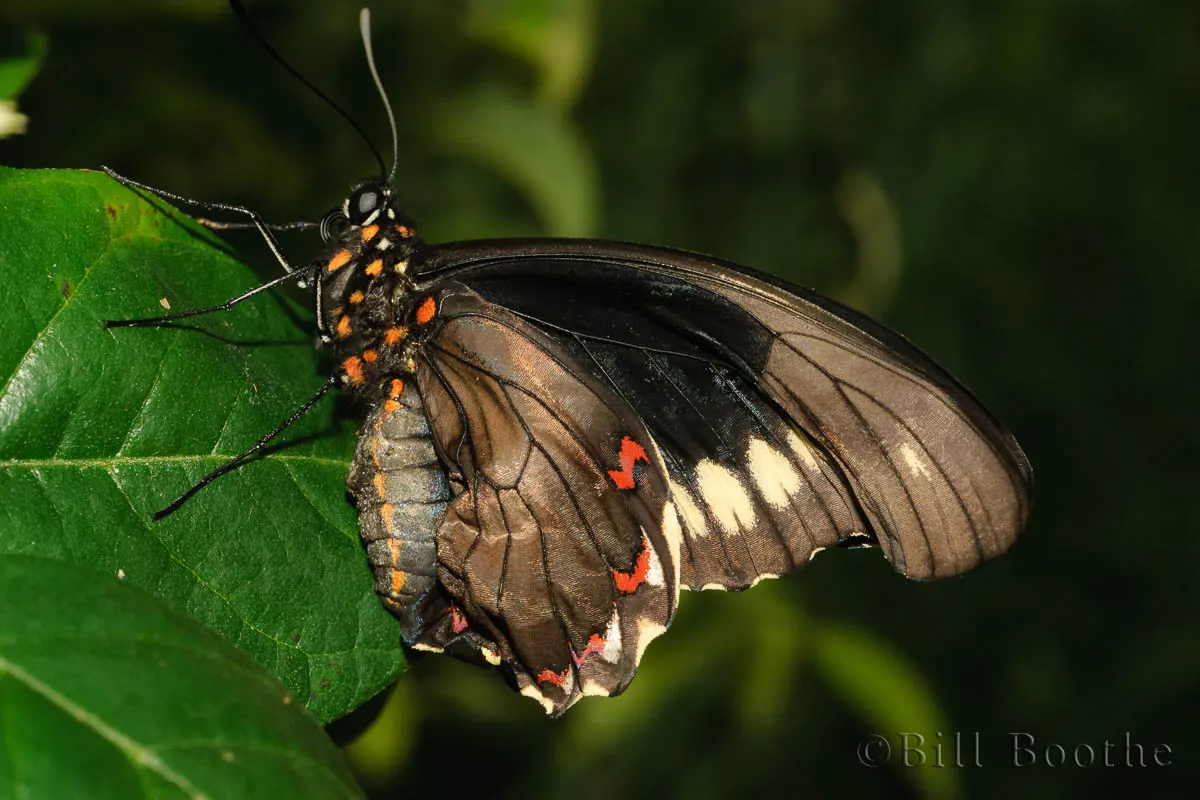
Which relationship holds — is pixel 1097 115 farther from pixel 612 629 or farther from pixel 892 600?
pixel 612 629

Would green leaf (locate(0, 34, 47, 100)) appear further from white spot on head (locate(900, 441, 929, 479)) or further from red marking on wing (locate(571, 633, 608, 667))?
white spot on head (locate(900, 441, 929, 479))

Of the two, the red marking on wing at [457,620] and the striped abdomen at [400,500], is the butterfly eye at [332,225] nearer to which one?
the striped abdomen at [400,500]

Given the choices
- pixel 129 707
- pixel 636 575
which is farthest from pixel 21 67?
pixel 636 575

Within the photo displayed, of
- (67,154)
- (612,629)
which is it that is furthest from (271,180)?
(612,629)

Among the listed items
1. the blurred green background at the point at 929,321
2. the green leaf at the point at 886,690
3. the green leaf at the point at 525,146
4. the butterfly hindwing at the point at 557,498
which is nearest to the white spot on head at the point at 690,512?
the butterfly hindwing at the point at 557,498

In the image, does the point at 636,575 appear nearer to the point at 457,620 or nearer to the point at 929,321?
the point at 457,620

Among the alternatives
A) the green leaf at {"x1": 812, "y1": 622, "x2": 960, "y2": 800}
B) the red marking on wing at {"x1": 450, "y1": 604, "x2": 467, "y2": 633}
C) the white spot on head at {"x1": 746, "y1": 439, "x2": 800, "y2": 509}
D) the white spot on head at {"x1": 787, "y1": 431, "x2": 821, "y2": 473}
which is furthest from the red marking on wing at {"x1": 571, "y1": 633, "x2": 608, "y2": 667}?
the green leaf at {"x1": 812, "y1": 622, "x2": 960, "y2": 800}
